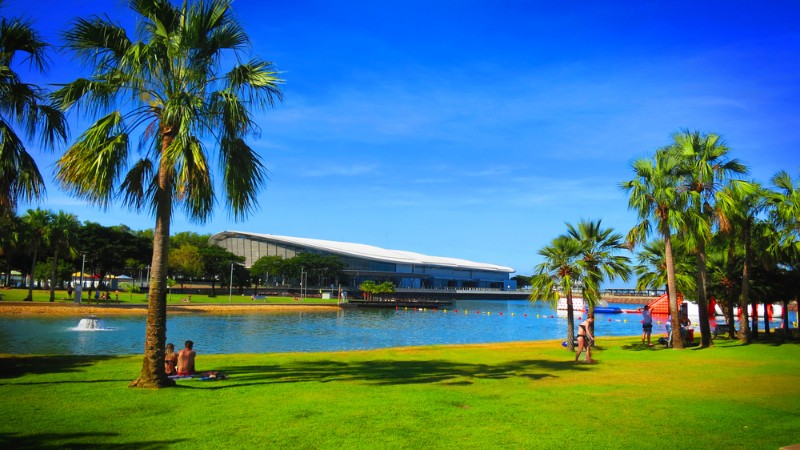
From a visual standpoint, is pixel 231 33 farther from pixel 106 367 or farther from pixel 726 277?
pixel 726 277

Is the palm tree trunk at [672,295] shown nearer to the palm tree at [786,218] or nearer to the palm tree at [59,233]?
the palm tree at [786,218]

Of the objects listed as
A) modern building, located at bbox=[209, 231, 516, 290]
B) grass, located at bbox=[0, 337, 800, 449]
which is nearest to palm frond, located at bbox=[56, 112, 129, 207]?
grass, located at bbox=[0, 337, 800, 449]

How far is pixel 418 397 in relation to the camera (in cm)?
1071

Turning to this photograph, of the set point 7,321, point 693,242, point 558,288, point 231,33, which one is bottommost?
point 7,321

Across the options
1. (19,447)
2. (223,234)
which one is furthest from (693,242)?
(223,234)

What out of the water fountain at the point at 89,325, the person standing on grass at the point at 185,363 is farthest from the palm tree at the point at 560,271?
the water fountain at the point at 89,325

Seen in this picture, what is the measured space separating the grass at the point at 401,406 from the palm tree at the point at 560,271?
25.3 feet

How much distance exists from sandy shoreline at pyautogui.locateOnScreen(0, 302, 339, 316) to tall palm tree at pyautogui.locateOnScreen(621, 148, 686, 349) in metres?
44.6

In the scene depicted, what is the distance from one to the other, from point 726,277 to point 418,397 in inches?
918

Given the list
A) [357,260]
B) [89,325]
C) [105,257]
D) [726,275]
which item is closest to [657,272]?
[726,275]

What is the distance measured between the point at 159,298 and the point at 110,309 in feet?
155

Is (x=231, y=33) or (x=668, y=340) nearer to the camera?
(x=231, y=33)

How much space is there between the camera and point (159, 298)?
11469 mm

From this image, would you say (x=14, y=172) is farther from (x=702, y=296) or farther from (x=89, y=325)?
(x=89, y=325)
